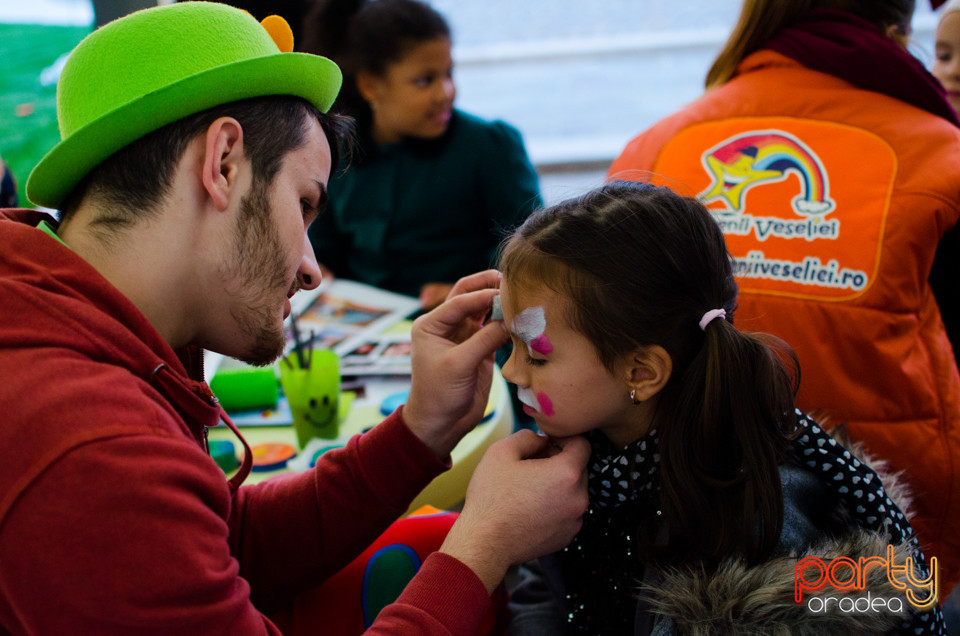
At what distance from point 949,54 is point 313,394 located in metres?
1.87

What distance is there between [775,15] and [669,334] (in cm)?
91

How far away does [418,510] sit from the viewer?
1.19 m

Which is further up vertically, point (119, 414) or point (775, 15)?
point (775, 15)

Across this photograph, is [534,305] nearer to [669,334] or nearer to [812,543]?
[669,334]

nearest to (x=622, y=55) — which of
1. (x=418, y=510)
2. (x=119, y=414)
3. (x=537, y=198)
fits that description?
(x=537, y=198)

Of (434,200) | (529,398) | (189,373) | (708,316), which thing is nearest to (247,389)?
(189,373)

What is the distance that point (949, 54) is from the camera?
6.48 ft

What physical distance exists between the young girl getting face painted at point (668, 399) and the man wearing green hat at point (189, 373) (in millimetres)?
86

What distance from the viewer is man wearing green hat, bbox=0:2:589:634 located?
618 millimetres

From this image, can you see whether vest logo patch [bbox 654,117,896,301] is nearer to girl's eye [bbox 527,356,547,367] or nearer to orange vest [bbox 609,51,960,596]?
orange vest [bbox 609,51,960,596]

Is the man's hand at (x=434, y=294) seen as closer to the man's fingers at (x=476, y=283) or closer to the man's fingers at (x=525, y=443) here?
the man's fingers at (x=476, y=283)

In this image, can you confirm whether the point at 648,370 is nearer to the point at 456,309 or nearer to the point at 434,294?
the point at 456,309

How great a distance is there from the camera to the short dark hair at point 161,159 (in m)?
0.83

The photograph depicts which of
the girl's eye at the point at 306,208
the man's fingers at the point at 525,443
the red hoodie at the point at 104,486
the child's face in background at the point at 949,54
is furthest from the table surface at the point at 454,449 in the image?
the child's face in background at the point at 949,54
